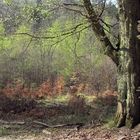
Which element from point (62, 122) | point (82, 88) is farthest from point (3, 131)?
point (82, 88)

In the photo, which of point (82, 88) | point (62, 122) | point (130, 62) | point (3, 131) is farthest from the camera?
point (82, 88)

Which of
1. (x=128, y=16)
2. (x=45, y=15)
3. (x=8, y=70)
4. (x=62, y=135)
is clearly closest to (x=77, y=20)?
(x=45, y=15)

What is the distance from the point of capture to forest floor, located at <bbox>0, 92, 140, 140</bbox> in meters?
11.3

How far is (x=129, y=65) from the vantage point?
11.2m

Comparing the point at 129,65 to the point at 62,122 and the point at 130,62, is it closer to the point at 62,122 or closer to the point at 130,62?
the point at 130,62

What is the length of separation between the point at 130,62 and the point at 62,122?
3731mm

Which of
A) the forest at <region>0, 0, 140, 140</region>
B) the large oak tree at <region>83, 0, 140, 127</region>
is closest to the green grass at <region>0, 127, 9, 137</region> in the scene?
the forest at <region>0, 0, 140, 140</region>

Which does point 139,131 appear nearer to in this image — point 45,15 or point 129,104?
point 129,104

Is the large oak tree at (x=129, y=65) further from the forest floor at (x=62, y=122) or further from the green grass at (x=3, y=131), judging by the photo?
the green grass at (x=3, y=131)

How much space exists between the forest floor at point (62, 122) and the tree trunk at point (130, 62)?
377 millimetres

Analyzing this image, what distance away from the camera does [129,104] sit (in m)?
11.3

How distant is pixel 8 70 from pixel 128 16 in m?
16.4

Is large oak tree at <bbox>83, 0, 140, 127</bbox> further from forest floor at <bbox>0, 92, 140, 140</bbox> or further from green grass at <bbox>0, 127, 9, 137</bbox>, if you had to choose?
green grass at <bbox>0, 127, 9, 137</bbox>

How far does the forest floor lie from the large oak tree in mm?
374
